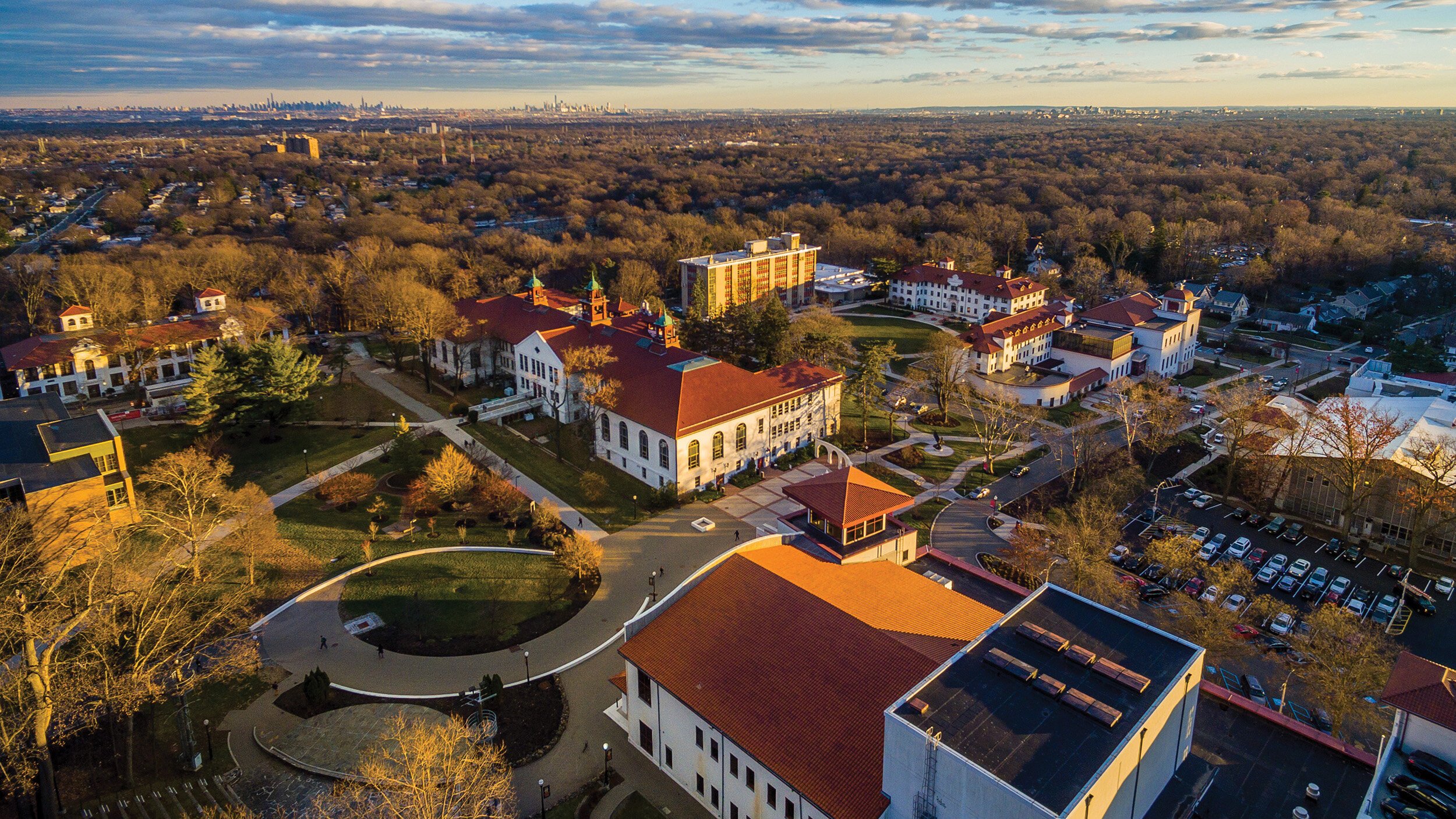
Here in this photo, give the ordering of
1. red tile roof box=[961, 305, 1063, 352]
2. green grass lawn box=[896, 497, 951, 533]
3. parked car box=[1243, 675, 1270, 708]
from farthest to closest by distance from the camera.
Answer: red tile roof box=[961, 305, 1063, 352] < green grass lawn box=[896, 497, 951, 533] < parked car box=[1243, 675, 1270, 708]

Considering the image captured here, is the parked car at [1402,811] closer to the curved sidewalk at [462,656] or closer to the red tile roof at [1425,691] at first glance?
the red tile roof at [1425,691]

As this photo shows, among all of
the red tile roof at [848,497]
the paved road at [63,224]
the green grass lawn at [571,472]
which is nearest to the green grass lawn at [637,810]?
the red tile roof at [848,497]

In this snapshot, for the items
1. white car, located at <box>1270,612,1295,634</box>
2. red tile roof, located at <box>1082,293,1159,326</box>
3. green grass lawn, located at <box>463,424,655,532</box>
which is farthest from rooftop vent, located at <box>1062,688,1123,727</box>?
red tile roof, located at <box>1082,293,1159,326</box>

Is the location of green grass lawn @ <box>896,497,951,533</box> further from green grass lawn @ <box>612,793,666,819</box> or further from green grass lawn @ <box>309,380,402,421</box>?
green grass lawn @ <box>309,380,402,421</box>

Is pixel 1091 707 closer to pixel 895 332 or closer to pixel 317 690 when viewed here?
pixel 317 690

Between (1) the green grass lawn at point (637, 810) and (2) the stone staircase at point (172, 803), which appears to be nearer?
(2) the stone staircase at point (172, 803)

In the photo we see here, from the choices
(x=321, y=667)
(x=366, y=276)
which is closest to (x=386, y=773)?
(x=321, y=667)
